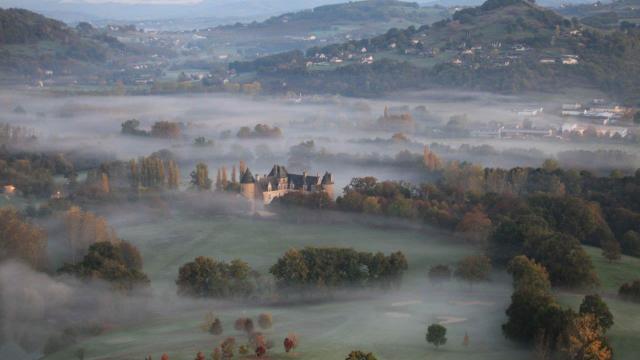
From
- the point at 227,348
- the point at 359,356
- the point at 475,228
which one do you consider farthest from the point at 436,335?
the point at 475,228

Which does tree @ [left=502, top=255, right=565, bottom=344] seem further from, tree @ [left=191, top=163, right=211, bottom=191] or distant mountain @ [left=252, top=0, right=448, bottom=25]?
distant mountain @ [left=252, top=0, right=448, bottom=25]

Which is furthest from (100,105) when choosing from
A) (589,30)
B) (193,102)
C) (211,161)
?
(589,30)

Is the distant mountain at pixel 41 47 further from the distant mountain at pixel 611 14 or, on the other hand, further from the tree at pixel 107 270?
the tree at pixel 107 270

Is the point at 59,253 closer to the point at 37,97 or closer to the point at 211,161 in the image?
the point at 211,161

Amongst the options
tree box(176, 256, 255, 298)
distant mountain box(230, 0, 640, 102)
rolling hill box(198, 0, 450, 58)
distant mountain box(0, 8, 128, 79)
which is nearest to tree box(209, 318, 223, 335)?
tree box(176, 256, 255, 298)

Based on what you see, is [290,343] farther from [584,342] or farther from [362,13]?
[362,13]

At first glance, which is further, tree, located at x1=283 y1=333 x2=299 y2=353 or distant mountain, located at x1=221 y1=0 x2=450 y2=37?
distant mountain, located at x1=221 y1=0 x2=450 y2=37
